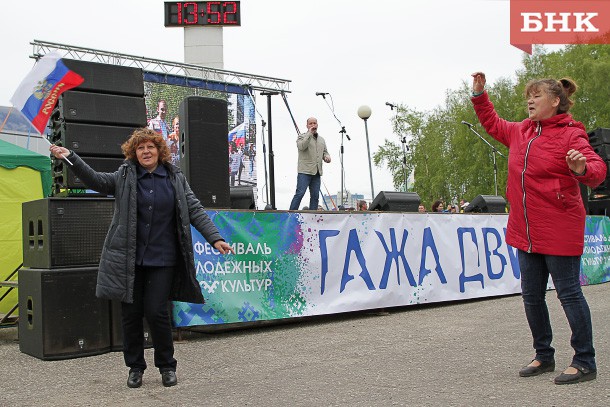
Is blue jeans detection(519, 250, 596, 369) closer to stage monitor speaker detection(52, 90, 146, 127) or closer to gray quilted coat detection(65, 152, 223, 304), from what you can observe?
gray quilted coat detection(65, 152, 223, 304)

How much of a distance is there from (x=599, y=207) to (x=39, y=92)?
12.2 meters

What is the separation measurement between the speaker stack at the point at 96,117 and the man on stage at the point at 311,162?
15.4 ft

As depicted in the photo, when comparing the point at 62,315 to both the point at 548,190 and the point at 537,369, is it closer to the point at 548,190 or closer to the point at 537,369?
the point at 537,369

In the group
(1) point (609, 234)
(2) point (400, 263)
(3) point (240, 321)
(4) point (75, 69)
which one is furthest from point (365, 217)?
(1) point (609, 234)

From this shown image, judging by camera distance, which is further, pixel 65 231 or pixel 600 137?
pixel 600 137

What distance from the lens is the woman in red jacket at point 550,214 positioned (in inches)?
183

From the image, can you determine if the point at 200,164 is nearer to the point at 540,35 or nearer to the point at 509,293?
the point at 509,293

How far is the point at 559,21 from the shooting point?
36312 millimetres

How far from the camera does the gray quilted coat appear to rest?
16.4 ft

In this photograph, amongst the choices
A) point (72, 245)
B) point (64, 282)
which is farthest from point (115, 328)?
point (72, 245)

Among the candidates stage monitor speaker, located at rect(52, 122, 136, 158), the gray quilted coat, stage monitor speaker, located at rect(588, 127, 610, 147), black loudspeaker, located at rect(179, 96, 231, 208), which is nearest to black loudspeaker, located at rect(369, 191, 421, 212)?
black loudspeaker, located at rect(179, 96, 231, 208)

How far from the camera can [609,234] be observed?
13.2 metres

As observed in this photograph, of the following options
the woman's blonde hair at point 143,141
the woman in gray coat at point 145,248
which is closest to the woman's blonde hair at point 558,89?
the woman in gray coat at point 145,248

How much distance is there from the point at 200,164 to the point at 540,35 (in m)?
44.1
